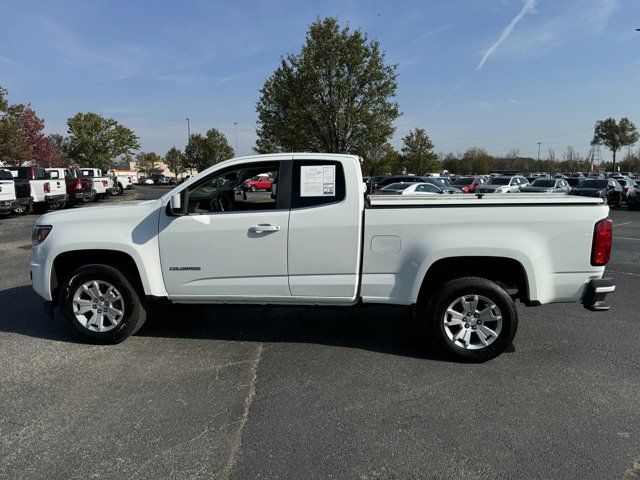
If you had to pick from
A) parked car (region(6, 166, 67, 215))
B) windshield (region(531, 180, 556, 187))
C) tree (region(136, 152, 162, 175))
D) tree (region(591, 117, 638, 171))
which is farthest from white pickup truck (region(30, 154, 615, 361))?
tree (region(136, 152, 162, 175))

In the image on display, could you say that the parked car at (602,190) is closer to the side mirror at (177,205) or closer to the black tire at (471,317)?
the black tire at (471,317)

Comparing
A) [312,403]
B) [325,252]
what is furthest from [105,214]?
[312,403]

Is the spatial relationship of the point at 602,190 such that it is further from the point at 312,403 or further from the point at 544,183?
the point at 312,403

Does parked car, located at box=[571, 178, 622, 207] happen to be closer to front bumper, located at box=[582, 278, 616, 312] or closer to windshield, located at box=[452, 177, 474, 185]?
windshield, located at box=[452, 177, 474, 185]

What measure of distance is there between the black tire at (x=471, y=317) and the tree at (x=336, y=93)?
18.1 metres

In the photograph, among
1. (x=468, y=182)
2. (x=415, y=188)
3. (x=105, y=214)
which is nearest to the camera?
(x=105, y=214)

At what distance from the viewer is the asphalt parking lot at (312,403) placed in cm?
283

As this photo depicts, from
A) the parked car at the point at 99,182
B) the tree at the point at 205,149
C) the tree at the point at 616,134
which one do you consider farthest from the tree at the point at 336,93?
the tree at the point at 616,134

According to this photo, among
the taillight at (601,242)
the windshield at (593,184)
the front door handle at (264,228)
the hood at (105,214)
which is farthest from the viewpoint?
the windshield at (593,184)

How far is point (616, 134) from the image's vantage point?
6538cm

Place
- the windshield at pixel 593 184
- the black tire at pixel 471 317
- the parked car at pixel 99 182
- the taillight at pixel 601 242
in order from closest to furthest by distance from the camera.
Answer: the taillight at pixel 601 242 → the black tire at pixel 471 317 → the windshield at pixel 593 184 → the parked car at pixel 99 182

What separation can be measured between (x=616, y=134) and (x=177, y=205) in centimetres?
7593

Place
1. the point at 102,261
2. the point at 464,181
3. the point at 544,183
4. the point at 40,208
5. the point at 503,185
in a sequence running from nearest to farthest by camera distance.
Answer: the point at 102,261, the point at 40,208, the point at 544,183, the point at 503,185, the point at 464,181

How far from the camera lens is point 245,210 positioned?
4539 mm
